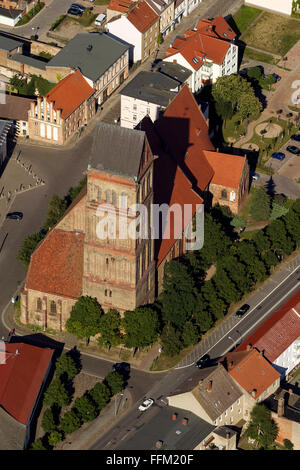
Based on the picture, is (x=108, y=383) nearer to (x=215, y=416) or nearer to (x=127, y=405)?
(x=127, y=405)

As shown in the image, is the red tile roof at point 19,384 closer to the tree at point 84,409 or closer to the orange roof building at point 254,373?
the tree at point 84,409

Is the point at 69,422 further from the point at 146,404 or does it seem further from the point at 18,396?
the point at 146,404

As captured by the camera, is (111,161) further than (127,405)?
No

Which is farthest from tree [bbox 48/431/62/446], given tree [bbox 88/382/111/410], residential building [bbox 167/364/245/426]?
residential building [bbox 167/364/245/426]

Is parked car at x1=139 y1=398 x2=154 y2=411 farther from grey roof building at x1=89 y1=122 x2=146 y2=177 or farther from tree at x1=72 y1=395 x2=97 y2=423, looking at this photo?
grey roof building at x1=89 y1=122 x2=146 y2=177

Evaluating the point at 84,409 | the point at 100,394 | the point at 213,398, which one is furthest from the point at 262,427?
the point at 84,409

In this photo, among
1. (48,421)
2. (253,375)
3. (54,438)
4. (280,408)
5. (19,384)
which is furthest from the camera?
(253,375)

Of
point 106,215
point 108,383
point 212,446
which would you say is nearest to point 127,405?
point 108,383

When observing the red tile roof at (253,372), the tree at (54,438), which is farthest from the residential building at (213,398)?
the tree at (54,438)
